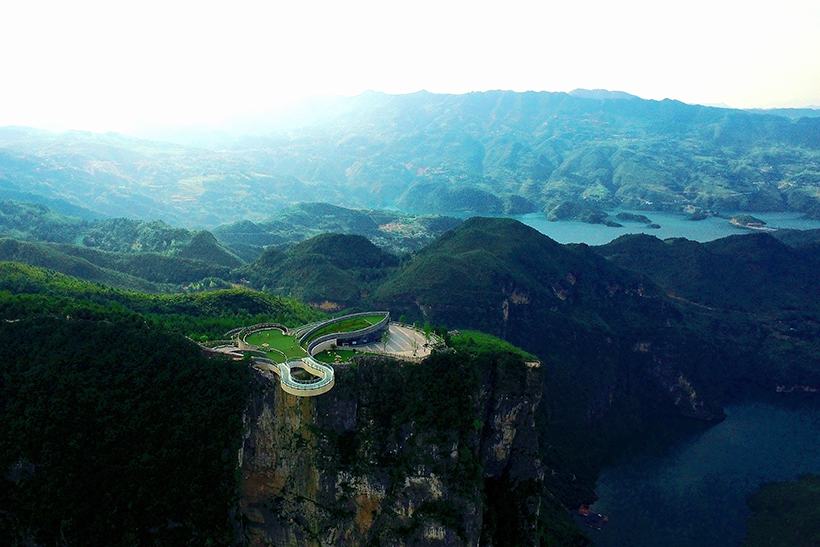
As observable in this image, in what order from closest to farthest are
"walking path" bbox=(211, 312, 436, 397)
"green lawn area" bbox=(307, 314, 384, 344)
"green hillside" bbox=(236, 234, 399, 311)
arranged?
"walking path" bbox=(211, 312, 436, 397), "green lawn area" bbox=(307, 314, 384, 344), "green hillside" bbox=(236, 234, 399, 311)

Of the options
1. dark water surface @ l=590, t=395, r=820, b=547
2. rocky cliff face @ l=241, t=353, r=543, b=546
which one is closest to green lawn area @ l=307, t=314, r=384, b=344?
rocky cliff face @ l=241, t=353, r=543, b=546

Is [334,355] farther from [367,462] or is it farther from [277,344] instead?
[367,462]

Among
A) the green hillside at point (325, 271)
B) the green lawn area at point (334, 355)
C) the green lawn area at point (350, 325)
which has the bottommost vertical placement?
the green hillside at point (325, 271)

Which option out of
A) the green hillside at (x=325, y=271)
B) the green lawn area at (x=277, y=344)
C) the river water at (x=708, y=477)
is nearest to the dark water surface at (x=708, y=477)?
the river water at (x=708, y=477)

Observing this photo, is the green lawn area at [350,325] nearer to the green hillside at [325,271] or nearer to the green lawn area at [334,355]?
the green lawn area at [334,355]

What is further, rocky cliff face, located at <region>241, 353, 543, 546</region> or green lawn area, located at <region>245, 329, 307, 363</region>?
green lawn area, located at <region>245, 329, 307, 363</region>

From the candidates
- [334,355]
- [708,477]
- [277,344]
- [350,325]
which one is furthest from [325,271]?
[708,477]

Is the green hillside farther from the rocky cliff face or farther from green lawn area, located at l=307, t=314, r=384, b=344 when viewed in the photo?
the rocky cliff face
